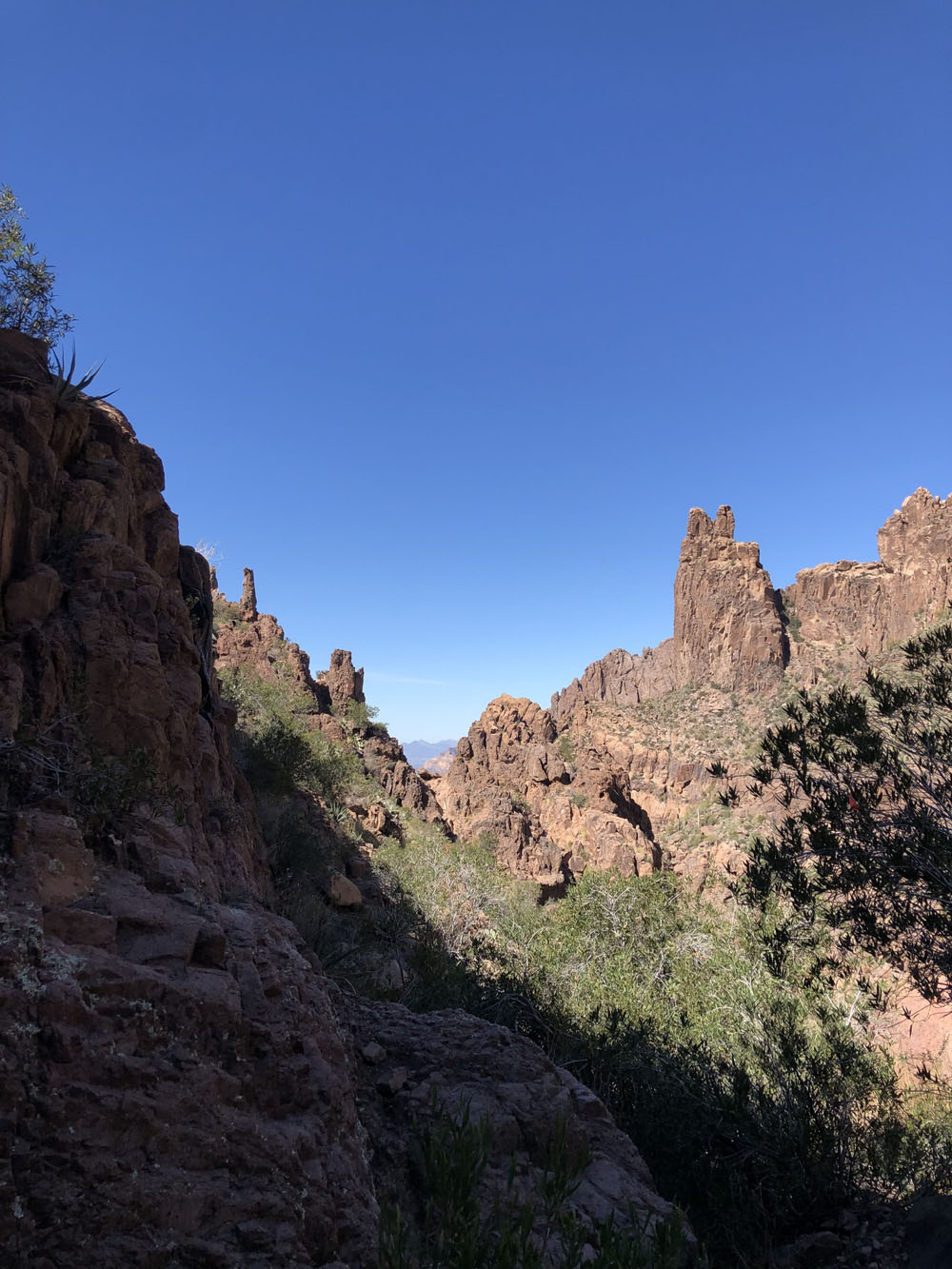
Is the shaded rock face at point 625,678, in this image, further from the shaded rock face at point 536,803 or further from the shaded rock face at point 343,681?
the shaded rock face at point 343,681

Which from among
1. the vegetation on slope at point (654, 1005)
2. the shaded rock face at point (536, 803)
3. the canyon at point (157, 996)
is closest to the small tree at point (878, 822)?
the vegetation on slope at point (654, 1005)

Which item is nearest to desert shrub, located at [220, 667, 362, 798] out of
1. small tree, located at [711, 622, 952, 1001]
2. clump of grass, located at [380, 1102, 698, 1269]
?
small tree, located at [711, 622, 952, 1001]

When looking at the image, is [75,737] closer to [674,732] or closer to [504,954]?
[504,954]

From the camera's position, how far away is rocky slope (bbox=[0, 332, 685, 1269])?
8.77 feet

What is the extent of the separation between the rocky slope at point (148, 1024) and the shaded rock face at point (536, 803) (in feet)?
89.7

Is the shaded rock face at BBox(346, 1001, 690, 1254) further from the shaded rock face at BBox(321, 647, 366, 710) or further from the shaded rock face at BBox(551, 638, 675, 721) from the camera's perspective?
the shaded rock face at BBox(551, 638, 675, 721)

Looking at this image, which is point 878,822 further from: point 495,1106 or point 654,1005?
point 654,1005

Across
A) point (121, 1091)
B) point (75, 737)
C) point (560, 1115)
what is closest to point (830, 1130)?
point (560, 1115)

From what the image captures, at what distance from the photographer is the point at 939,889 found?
18.5 ft

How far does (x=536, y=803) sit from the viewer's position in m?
44.2

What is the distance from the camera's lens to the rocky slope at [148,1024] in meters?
2.67

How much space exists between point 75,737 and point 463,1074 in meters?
4.17

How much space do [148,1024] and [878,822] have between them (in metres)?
6.06

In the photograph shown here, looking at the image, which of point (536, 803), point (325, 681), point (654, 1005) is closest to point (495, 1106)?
point (654, 1005)
